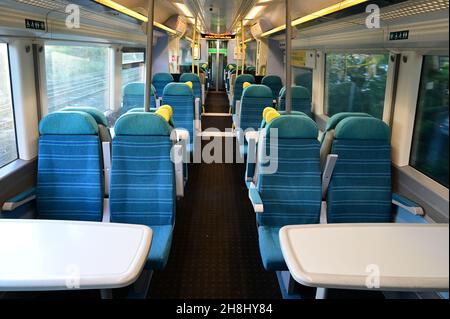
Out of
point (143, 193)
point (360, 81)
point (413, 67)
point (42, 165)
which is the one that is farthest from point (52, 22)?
point (360, 81)

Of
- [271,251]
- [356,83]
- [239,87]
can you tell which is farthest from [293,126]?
[239,87]

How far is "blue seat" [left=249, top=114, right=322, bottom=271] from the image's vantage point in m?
2.89

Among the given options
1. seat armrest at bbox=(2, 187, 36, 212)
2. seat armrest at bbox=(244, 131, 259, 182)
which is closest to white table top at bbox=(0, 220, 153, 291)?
seat armrest at bbox=(2, 187, 36, 212)

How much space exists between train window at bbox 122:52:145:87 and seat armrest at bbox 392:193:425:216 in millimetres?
5301

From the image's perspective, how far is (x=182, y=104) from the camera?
566cm

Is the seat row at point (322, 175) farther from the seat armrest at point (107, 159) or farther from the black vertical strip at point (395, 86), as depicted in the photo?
the seat armrest at point (107, 159)

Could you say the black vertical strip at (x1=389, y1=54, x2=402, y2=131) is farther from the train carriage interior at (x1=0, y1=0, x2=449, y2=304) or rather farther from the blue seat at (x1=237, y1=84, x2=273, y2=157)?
Result: the blue seat at (x1=237, y1=84, x2=273, y2=157)

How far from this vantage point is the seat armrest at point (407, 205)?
8.88 feet

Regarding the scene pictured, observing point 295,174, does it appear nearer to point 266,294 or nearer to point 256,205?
point 256,205

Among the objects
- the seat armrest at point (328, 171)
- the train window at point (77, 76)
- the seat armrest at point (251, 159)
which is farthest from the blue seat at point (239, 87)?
the seat armrest at point (328, 171)

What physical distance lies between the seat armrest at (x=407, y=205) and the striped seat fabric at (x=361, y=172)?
71 mm

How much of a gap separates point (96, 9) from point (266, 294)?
2.96 metres

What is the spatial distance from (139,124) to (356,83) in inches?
129

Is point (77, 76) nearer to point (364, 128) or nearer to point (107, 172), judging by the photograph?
point (107, 172)
